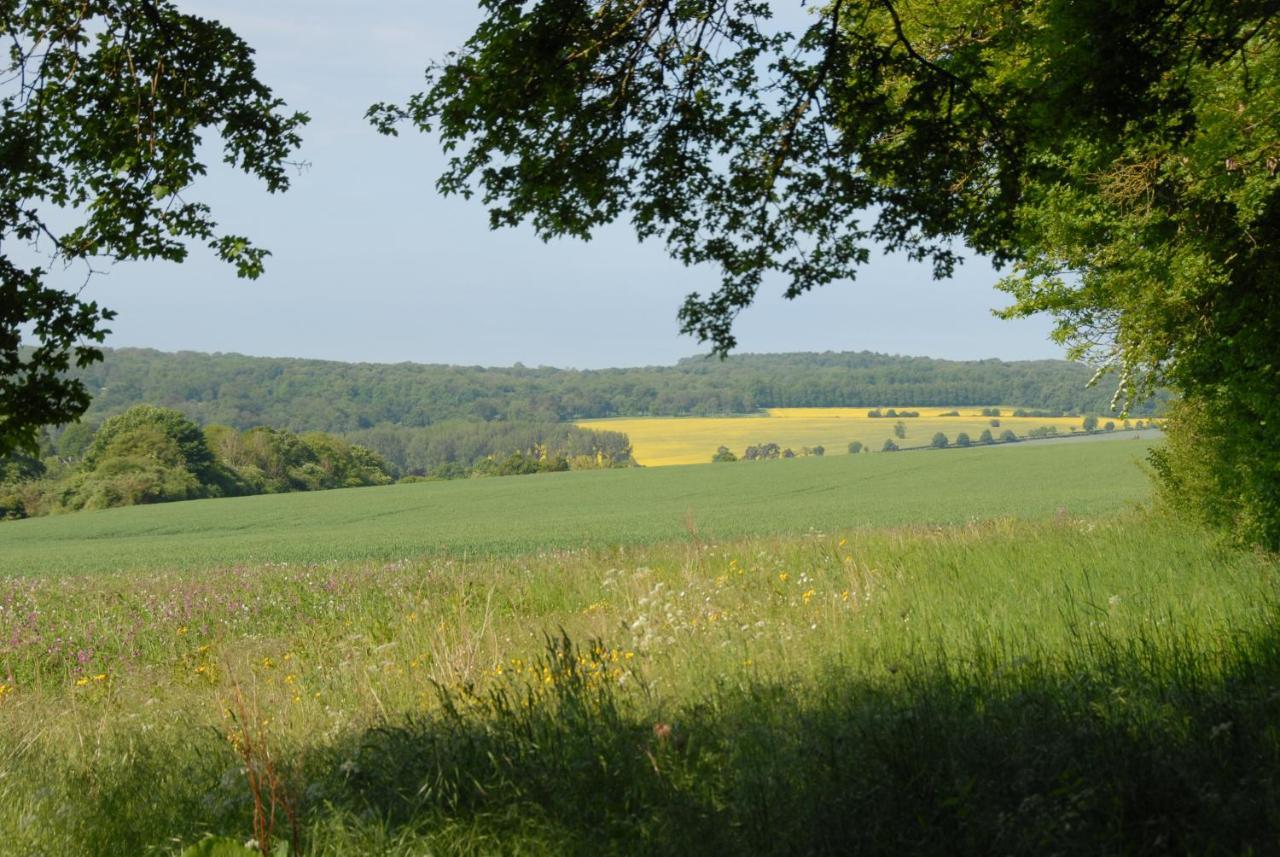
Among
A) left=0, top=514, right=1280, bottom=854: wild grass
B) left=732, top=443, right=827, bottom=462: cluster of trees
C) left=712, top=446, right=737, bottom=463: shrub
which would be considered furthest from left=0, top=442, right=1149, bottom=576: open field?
left=0, top=514, right=1280, bottom=854: wild grass

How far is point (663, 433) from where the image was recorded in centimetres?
9356

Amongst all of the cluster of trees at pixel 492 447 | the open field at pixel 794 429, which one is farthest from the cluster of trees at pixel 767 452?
the cluster of trees at pixel 492 447

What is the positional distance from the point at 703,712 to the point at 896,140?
5.68m

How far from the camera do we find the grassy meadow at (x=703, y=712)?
142 inches

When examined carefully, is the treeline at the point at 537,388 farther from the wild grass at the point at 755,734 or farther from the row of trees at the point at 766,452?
the wild grass at the point at 755,734

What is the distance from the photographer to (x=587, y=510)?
46.7 meters

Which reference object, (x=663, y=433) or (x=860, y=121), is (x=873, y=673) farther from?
(x=663, y=433)

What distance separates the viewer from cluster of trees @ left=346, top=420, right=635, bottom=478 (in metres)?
82.6

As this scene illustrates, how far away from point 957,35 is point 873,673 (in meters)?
13.3

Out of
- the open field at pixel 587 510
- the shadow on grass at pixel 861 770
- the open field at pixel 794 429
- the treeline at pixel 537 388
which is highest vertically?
the treeline at pixel 537 388

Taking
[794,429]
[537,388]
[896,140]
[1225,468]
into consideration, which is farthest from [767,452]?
[896,140]

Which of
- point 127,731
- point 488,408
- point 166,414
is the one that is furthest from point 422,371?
point 127,731

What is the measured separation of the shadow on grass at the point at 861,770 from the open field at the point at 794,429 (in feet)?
234

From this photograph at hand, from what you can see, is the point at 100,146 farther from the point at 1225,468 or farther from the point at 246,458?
the point at 246,458
